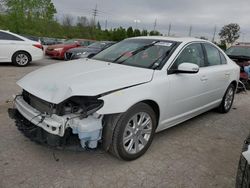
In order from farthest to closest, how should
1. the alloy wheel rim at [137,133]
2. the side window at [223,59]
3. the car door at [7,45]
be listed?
the car door at [7,45], the side window at [223,59], the alloy wheel rim at [137,133]

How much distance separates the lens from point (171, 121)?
3.70 metres

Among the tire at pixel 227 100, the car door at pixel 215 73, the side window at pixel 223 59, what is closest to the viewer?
the car door at pixel 215 73

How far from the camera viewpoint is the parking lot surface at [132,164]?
8.97 feet

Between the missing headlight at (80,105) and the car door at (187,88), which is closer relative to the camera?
the missing headlight at (80,105)

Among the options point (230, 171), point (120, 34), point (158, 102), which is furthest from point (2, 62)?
point (120, 34)

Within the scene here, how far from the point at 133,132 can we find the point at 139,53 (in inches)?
51.4

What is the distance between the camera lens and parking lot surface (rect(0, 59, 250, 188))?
2.73 m

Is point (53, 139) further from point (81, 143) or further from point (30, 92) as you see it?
point (30, 92)

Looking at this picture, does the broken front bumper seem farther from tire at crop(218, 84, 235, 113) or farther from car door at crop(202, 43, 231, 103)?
tire at crop(218, 84, 235, 113)

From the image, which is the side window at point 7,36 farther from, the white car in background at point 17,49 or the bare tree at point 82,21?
the bare tree at point 82,21

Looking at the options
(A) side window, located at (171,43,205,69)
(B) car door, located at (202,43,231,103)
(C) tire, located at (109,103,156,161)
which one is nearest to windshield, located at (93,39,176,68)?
(A) side window, located at (171,43,205,69)

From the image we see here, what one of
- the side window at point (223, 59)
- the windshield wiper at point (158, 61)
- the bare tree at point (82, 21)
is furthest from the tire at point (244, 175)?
the bare tree at point (82, 21)

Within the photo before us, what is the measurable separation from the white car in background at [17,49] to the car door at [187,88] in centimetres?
764

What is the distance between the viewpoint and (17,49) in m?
9.70
